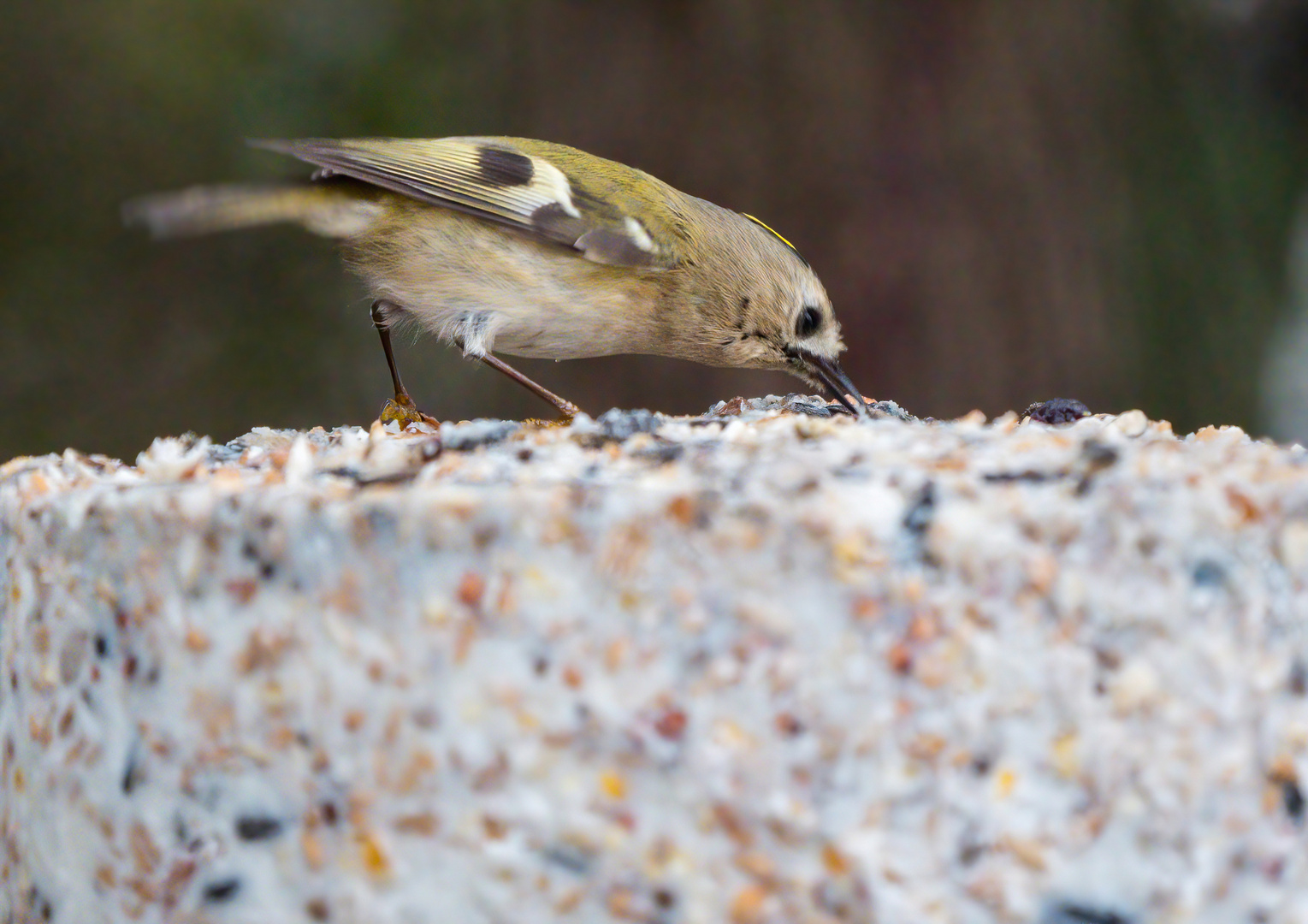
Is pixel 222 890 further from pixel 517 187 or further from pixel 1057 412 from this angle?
pixel 517 187

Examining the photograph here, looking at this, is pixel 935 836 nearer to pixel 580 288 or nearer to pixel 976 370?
pixel 580 288

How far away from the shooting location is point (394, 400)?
2156 millimetres

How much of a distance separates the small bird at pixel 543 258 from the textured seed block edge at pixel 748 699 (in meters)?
1.28

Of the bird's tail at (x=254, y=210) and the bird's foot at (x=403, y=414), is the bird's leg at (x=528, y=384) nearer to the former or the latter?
the bird's foot at (x=403, y=414)

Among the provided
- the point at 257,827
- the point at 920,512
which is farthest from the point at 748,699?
the point at 257,827

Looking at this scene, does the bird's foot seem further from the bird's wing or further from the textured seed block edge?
the textured seed block edge

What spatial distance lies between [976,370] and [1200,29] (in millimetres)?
1607

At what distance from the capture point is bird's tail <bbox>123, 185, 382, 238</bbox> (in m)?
1.93

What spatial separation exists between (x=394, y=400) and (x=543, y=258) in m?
0.36

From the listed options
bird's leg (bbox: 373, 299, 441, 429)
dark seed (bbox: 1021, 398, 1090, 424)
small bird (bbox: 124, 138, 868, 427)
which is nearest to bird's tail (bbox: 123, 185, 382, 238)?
small bird (bbox: 124, 138, 868, 427)

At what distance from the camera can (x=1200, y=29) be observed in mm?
3912

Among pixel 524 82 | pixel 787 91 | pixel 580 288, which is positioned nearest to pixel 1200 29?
pixel 787 91

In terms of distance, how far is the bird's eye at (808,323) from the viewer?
91.7 inches

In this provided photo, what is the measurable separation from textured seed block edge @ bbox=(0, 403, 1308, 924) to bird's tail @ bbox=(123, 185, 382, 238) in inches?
47.3
